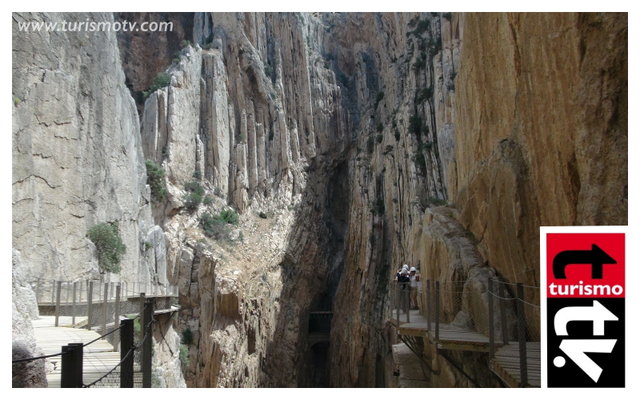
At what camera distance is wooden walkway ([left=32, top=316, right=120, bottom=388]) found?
23.8 ft

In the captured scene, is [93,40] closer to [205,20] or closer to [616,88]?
[616,88]

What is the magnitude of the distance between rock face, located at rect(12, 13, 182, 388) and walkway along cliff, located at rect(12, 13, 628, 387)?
85mm

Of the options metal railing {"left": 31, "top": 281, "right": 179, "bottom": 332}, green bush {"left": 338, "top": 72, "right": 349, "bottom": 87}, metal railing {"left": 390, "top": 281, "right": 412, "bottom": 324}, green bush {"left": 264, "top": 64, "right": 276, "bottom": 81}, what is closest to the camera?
metal railing {"left": 31, "top": 281, "right": 179, "bottom": 332}

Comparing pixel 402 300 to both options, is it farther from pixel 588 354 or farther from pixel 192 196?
pixel 192 196

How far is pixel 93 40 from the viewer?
23.0m

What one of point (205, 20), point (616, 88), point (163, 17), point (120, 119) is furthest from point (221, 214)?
point (616, 88)

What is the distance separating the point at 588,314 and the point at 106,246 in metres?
18.7

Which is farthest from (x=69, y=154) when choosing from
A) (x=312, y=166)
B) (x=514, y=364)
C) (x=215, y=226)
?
(x=312, y=166)

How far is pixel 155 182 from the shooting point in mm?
36094

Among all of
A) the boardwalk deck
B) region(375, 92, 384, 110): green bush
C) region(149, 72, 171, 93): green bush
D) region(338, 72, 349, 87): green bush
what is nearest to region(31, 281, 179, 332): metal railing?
the boardwalk deck

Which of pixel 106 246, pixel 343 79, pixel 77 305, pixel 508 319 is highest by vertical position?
pixel 343 79

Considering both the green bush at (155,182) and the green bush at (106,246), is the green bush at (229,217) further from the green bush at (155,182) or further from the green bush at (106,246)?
the green bush at (106,246)

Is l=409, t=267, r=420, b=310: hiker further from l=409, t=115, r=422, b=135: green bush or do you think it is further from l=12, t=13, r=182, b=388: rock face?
l=409, t=115, r=422, b=135: green bush

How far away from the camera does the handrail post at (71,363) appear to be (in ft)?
15.6
